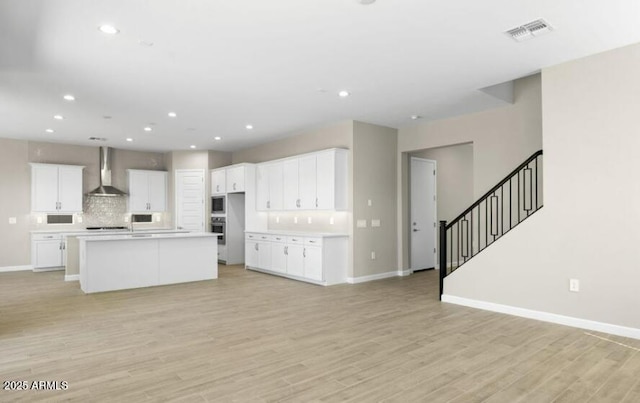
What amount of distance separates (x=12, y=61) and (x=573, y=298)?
684 cm

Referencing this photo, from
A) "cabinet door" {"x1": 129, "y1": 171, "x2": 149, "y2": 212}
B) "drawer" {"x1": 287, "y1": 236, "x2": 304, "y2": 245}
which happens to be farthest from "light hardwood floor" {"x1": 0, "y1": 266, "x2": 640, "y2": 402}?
"cabinet door" {"x1": 129, "y1": 171, "x2": 149, "y2": 212}

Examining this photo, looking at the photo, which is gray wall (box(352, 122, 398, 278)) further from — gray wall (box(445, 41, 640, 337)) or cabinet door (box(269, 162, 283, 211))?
gray wall (box(445, 41, 640, 337))

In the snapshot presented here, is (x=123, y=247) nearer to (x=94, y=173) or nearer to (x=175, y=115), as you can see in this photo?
(x=175, y=115)

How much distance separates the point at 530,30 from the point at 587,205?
2043 mm

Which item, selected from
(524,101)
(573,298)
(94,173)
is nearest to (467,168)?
(524,101)

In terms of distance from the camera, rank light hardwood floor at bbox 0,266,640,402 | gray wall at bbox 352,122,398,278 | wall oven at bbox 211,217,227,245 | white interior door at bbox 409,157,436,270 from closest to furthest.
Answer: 1. light hardwood floor at bbox 0,266,640,402
2. gray wall at bbox 352,122,398,278
3. white interior door at bbox 409,157,436,270
4. wall oven at bbox 211,217,227,245

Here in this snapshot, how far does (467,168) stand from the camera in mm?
9008

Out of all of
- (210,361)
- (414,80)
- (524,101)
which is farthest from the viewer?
(524,101)

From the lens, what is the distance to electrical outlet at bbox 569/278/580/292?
436 cm

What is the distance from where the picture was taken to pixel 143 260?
6766 mm

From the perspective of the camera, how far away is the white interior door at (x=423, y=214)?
27.2 ft

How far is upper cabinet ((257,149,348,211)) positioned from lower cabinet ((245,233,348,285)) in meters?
0.67

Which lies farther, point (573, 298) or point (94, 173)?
point (94, 173)

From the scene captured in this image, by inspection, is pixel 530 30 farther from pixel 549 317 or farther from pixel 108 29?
pixel 108 29
